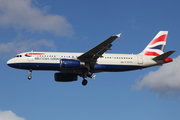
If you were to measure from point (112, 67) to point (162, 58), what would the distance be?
759cm

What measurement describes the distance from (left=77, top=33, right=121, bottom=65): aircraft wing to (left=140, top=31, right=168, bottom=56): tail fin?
955 cm

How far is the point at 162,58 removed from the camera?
4125 centimetres

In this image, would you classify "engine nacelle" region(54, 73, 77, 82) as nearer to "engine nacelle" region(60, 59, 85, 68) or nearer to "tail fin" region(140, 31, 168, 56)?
"engine nacelle" region(60, 59, 85, 68)

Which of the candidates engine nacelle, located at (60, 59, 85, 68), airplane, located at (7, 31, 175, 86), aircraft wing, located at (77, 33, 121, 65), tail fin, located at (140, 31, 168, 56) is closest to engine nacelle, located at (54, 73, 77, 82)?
airplane, located at (7, 31, 175, 86)

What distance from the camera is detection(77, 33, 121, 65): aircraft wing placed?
113ft

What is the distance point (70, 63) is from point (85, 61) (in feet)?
7.76

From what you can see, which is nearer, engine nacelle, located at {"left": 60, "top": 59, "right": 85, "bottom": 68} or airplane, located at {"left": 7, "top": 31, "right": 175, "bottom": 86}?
engine nacelle, located at {"left": 60, "top": 59, "right": 85, "bottom": 68}

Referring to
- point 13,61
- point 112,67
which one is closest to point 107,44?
point 112,67

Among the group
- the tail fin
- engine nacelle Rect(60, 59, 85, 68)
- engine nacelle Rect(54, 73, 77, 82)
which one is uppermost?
the tail fin

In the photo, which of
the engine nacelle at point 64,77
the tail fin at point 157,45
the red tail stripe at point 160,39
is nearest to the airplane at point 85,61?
the engine nacelle at point 64,77

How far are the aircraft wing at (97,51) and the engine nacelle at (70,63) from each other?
0.88 metres

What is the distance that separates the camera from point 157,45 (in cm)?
4494

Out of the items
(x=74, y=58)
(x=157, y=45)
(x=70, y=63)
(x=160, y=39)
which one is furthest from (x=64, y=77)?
(x=160, y=39)

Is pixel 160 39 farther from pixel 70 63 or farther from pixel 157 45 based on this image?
→ pixel 70 63
